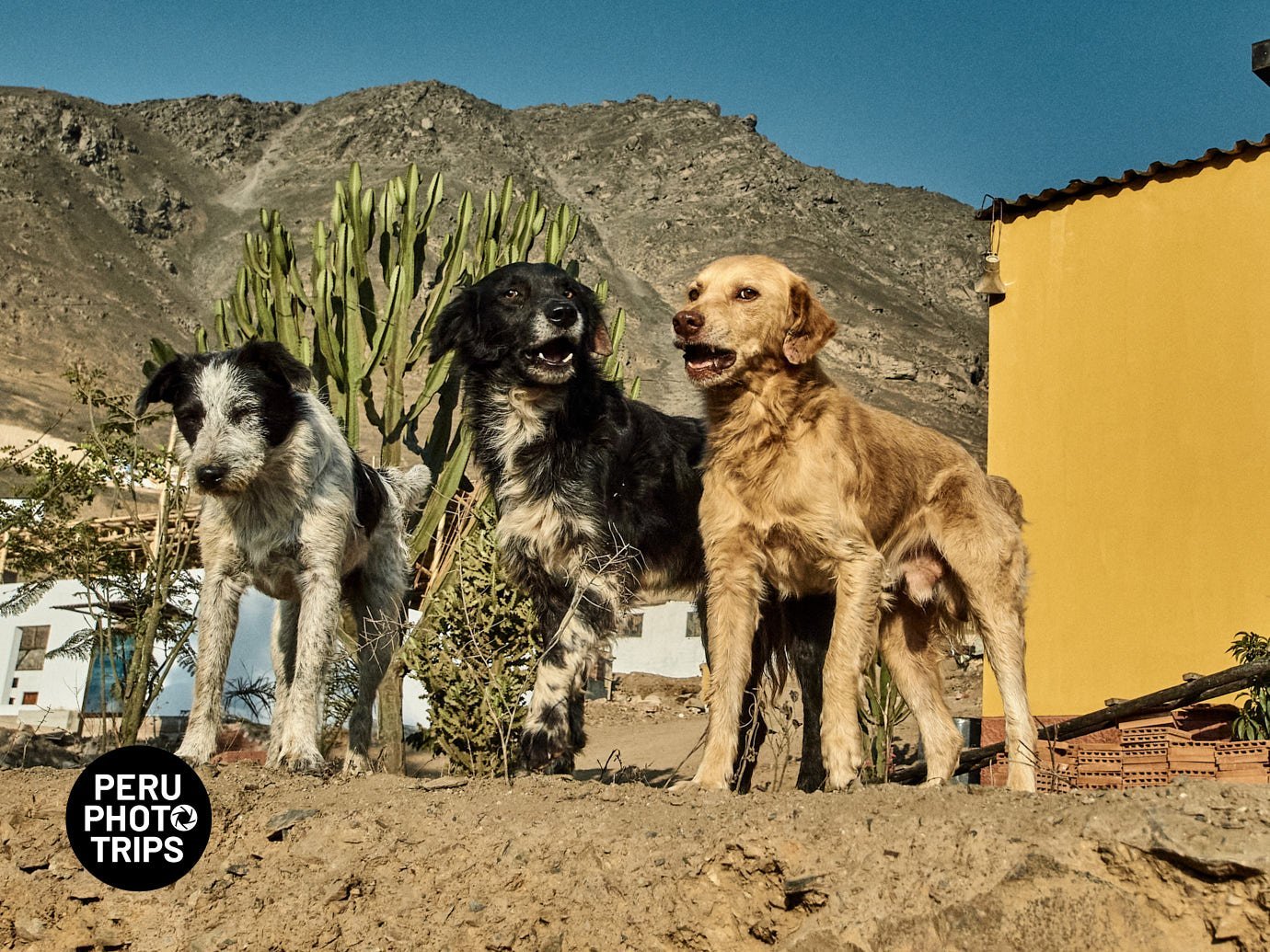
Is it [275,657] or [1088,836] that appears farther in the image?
[275,657]

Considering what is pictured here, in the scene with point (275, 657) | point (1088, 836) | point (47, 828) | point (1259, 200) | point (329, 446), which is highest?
point (1259, 200)

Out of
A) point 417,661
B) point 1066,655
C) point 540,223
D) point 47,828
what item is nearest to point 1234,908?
point 47,828

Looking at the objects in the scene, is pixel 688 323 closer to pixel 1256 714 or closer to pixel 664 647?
pixel 1256 714

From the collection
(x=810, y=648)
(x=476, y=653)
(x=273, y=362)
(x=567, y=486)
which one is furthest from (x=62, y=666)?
(x=810, y=648)

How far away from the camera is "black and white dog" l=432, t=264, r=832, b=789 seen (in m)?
5.53

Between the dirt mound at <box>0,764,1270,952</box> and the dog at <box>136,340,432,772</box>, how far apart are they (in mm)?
543

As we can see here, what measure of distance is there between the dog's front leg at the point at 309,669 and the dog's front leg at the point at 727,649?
1733 mm

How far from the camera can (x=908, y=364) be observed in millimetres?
64125

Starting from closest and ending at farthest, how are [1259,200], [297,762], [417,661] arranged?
[297,762] < [417,661] < [1259,200]

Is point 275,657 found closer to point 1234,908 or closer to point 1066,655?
point 1234,908

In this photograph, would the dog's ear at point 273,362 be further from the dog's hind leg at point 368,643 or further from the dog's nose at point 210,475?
the dog's hind leg at point 368,643

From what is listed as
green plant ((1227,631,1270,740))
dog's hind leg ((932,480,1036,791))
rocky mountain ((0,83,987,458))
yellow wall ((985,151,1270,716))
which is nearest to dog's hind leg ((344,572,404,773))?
dog's hind leg ((932,480,1036,791))

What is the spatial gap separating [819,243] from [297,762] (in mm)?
74761

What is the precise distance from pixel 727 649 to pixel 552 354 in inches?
A: 70.6
